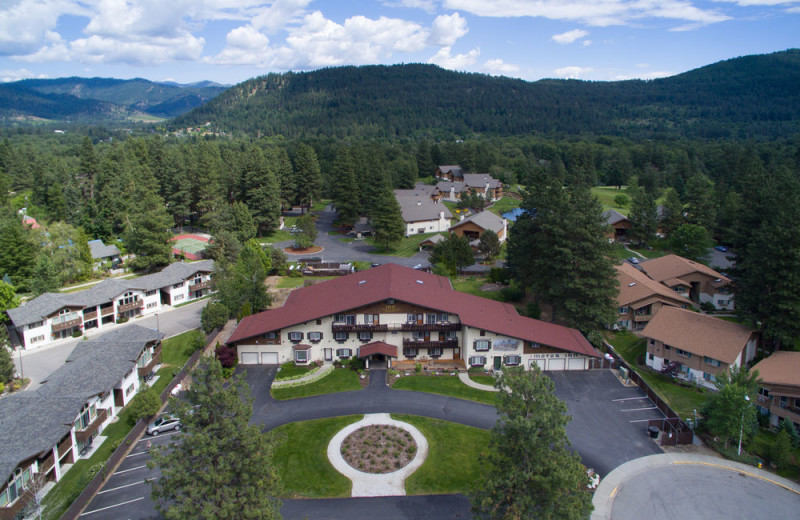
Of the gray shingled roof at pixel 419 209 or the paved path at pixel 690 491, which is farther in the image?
the gray shingled roof at pixel 419 209

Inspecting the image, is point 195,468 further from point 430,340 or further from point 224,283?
point 224,283

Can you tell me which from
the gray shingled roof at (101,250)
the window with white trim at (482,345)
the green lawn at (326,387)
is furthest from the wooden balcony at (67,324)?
the window with white trim at (482,345)

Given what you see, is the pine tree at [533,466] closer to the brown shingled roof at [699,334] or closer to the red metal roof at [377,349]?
the red metal roof at [377,349]

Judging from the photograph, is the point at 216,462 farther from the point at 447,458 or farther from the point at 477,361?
the point at 477,361

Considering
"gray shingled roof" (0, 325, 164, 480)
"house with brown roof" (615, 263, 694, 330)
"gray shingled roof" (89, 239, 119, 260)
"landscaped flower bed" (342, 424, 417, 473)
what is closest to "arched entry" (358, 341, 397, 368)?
"landscaped flower bed" (342, 424, 417, 473)

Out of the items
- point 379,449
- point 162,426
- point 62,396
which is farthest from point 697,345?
point 62,396

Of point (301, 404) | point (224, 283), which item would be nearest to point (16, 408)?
point (301, 404)
